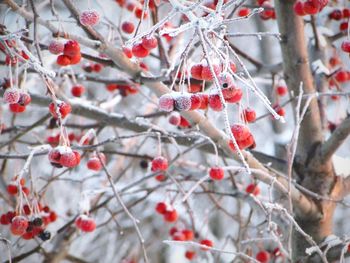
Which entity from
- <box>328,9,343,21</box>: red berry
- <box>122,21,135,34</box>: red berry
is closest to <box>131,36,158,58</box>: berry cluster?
<box>122,21,135,34</box>: red berry

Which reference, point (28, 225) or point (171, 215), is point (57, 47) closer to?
point (28, 225)

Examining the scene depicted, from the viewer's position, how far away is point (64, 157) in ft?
5.59

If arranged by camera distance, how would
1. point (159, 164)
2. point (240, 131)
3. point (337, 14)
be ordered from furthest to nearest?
point (337, 14)
point (159, 164)
point (240, 131)

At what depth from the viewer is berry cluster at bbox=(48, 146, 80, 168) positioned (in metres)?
1.70

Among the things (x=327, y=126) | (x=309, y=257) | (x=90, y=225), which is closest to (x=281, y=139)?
(x=327, y=126)

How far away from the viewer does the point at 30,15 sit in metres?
1.74

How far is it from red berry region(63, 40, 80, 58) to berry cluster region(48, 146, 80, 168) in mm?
340

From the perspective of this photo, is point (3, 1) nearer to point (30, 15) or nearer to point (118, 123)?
point (30, 15)

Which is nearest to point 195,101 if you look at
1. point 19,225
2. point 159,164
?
point 159,164

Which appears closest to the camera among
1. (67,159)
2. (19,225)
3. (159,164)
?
(67,159)

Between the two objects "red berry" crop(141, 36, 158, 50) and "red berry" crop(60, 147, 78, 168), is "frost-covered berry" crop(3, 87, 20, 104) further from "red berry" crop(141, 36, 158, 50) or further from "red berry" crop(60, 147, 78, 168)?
"red berry" crop(141, 36, 158, 50)

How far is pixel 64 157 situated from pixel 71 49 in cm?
39

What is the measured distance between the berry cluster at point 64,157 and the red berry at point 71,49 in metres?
0.34

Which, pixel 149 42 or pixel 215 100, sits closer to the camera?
pixel 215 100
